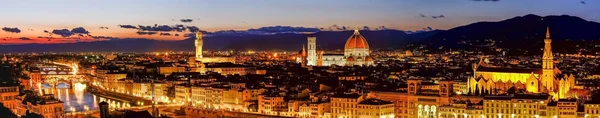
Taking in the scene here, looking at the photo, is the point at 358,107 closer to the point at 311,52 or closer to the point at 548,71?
the point at 548,71

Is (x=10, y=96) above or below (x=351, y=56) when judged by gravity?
below

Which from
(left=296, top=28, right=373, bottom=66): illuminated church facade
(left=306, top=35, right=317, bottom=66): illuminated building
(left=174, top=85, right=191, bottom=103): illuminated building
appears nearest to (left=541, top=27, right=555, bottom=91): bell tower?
(left=174, top=85, right=191, bottom=103): illuminated building

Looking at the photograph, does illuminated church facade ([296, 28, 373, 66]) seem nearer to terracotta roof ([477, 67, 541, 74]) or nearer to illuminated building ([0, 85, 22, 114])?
terracotta roof ([477, 67, 541, 74])

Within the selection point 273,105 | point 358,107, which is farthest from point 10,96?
point 358,107

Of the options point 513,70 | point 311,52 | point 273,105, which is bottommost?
point 273,105

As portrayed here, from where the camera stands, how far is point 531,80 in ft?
106

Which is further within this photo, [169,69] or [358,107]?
[169,69]

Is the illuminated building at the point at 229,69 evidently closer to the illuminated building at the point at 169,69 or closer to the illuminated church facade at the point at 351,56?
the illuminated building at the point at 169,69

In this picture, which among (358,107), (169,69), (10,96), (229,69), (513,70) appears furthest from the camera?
(169,69)

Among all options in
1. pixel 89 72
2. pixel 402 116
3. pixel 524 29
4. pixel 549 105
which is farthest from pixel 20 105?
pixel 524 29

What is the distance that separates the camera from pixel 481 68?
3662cm

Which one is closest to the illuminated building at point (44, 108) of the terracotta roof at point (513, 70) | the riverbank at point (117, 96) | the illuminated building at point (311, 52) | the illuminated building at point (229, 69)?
the riverbank at point (117, 96)

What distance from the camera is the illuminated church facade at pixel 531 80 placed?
31594 mm

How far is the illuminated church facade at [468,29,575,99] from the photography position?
31.6 metres
